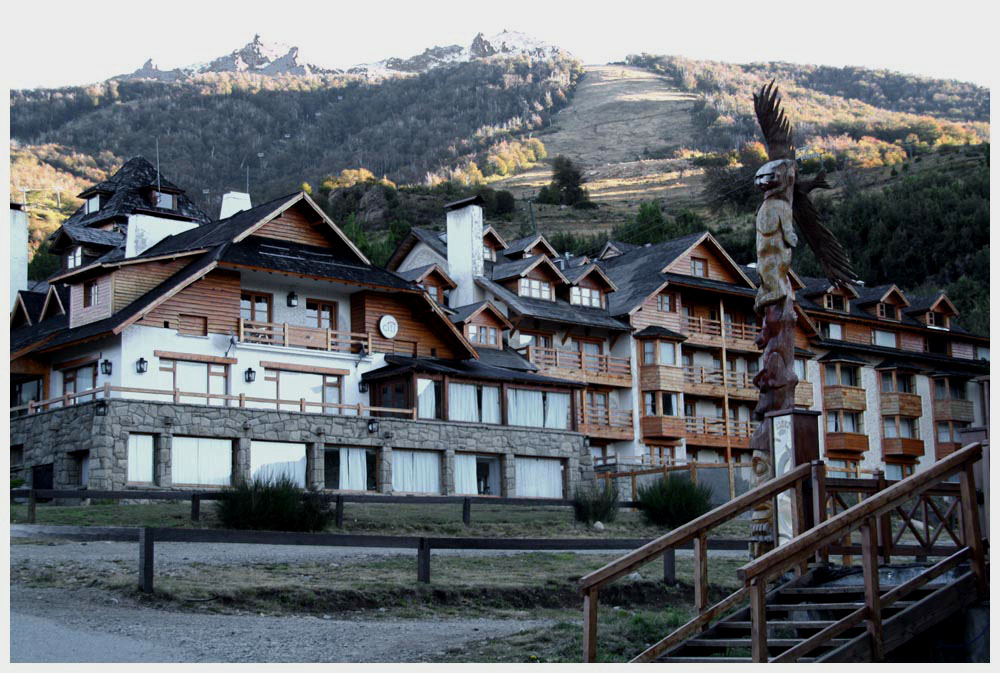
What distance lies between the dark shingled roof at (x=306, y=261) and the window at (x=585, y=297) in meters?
10.9

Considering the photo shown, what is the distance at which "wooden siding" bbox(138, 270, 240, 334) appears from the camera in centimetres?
3775

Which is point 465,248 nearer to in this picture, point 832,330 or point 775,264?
point 832,330

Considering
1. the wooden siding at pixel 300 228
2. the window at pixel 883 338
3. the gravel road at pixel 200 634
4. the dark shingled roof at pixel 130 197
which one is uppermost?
the dark shingled roof at pixel 130 197

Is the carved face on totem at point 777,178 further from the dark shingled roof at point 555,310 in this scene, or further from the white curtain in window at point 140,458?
the dark shingled roof at point 555,310

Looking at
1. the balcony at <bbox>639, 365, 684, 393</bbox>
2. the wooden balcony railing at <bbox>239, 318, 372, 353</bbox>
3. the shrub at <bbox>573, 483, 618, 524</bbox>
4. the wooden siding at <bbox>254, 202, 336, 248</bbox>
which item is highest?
the wooden siding at <bbox>254, 202, 336, 248</bbox>

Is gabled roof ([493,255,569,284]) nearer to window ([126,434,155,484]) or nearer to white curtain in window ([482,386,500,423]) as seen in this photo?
white curtain in window ([482,386,500,423])

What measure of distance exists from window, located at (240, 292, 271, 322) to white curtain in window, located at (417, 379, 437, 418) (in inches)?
196

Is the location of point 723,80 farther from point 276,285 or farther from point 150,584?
point 150,584

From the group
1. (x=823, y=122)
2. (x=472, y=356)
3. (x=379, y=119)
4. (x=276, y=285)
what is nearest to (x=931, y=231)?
(x=472, y=356)

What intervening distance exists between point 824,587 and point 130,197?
51134 mm

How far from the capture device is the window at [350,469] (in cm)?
3794

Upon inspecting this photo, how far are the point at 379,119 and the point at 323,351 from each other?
134478mm

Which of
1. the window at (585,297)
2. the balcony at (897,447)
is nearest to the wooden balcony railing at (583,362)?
the window at (585,297)

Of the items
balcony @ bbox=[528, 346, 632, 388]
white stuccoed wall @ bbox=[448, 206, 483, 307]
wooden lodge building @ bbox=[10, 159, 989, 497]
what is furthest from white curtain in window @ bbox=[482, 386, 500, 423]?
white stuccoed wall @ bbox=[448, 206, 483, 307]
